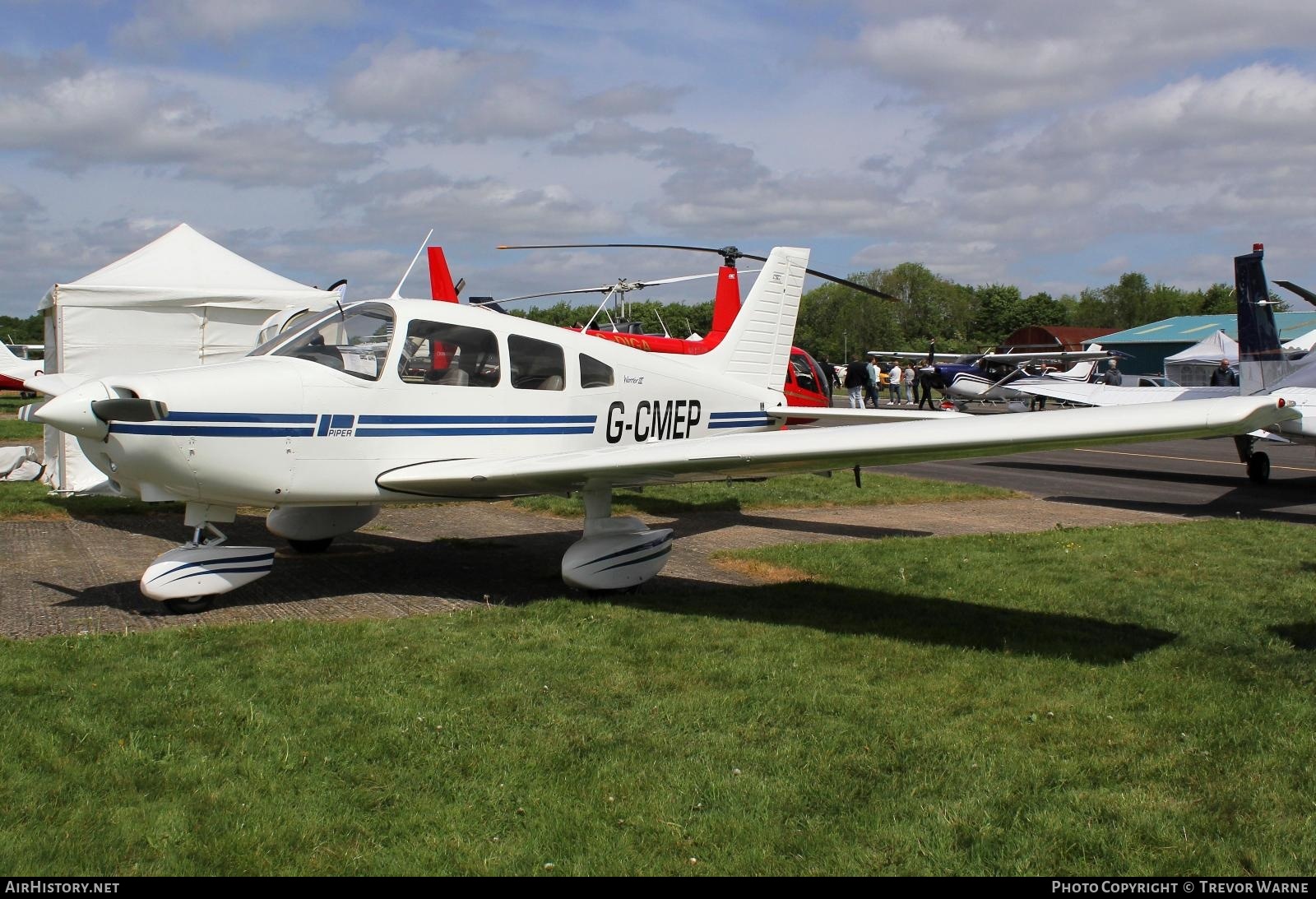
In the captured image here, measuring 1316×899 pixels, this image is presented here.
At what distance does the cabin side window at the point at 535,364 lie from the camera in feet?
26.0

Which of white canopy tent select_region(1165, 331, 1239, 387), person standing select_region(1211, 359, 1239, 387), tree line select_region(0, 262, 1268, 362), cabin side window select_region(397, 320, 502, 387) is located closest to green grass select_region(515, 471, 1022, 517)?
cabin side window select_region(397, 320, 502, 387)

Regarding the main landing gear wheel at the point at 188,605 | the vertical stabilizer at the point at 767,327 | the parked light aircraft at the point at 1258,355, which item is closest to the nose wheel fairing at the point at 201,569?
Answer: the main landing gear wheel at the point at 188,605

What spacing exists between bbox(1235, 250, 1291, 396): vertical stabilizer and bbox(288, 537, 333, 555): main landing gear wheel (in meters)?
12.6

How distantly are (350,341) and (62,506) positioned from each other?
6.83 meters

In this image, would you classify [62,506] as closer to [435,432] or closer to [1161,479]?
[435,432]

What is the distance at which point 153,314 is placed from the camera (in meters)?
13.0

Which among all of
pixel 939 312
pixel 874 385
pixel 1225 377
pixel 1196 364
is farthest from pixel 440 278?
pixel 939 312

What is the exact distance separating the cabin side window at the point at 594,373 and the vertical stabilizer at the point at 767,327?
2083mm

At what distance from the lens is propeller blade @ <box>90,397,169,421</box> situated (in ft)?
20.3

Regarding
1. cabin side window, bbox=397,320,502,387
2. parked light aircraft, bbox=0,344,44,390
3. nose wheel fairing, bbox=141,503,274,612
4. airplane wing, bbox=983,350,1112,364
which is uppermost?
airplane wing, bbox=983,350,1112,364

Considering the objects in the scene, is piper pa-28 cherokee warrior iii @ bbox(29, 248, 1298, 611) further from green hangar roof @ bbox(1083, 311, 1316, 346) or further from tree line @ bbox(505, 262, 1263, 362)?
tree line @ bbox(505, 262, 1263, 362)

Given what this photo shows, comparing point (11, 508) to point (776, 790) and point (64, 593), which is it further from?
point (776, 790)

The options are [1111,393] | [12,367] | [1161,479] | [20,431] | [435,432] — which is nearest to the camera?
[435,432]
